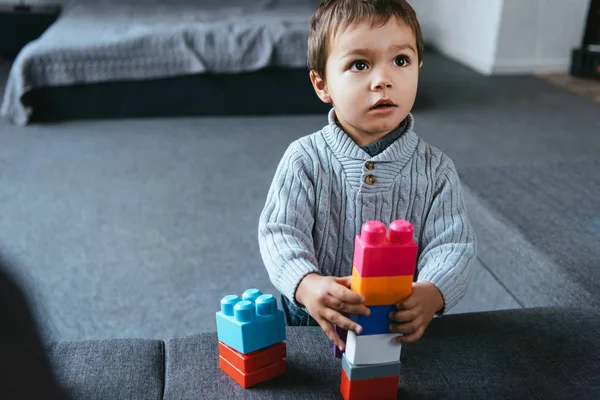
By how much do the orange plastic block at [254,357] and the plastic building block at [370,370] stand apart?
0.11 m

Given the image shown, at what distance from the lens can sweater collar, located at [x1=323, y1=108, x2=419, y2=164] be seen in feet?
2.91

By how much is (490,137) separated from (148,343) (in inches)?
85.9

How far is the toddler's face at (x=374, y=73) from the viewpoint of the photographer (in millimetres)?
827

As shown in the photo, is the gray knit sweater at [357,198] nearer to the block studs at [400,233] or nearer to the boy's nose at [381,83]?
the boy's nose at [381,83]

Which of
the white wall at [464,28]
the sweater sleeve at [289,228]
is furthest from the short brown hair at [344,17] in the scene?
the white wall at [464,28]

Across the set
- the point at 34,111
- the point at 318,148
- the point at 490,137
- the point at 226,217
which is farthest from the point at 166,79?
the point at 318,148

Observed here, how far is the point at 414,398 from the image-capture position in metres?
0.81

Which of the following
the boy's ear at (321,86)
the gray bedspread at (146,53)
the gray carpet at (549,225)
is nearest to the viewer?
the boy's ear at (321,86)

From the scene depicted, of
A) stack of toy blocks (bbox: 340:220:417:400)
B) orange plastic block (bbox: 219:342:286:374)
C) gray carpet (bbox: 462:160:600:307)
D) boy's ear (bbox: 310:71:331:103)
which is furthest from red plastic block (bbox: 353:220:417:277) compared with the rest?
gray carpet (bbox: 462:160:600:307)

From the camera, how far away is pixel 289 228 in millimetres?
867

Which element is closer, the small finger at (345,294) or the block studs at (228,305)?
the small finger at (345,294)

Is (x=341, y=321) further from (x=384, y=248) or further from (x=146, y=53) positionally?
(x=146, y=53)

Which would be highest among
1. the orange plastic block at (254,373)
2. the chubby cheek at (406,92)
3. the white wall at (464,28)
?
the chubby cheek at (406,92)

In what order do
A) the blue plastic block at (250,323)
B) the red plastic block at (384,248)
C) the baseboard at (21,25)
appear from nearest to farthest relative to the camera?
the red plastic block at (384,248) < the blue plastic block at (250,323) < the baseboard at (21,25)
